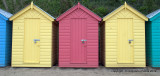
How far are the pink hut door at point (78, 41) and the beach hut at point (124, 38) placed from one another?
1140 millimetres

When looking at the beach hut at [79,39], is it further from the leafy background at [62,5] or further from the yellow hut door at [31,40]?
the leafy background at [62,5]

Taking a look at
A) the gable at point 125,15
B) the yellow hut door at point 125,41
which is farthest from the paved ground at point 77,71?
the gable at point 125,15

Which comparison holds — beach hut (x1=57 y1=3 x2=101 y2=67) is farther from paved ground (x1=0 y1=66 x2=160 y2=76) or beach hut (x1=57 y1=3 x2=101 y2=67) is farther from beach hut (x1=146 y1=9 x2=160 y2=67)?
beach hut (x1=146 y1=9 x2=160 y2=67)

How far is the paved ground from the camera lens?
6891 mm

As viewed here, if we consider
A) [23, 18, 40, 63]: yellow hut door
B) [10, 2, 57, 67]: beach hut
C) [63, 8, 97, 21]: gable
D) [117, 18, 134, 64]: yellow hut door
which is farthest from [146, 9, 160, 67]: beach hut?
[23, 18, 40, 63]: yellow hut door

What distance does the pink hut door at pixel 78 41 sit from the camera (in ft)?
24.5

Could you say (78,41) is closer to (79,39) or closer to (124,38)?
(79,39)

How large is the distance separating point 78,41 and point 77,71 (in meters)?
1.57

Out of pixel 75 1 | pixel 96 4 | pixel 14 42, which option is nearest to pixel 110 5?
pixel 96 4

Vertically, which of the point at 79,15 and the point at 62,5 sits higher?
the point at 62,5

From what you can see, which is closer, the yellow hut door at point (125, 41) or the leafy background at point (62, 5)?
the yellow hut door at point (125, 41)

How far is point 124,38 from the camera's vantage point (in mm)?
7547

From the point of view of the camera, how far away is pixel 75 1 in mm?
15461

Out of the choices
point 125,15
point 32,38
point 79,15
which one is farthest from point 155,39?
point 32,38
